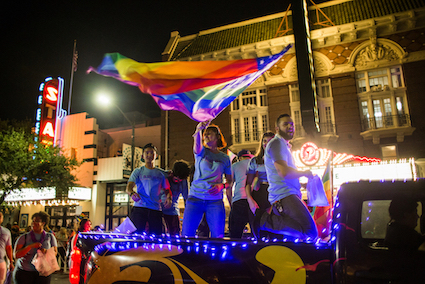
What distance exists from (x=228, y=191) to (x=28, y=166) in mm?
17382

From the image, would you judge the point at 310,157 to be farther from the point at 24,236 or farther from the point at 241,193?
the point at 24,236

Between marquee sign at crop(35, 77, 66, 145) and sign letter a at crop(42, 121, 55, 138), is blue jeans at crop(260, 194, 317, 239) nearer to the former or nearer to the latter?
marquee sign at crop(35, 77, 66, 145)

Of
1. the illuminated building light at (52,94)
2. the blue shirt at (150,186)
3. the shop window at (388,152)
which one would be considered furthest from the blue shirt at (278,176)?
the illuminated building light at (52,94)

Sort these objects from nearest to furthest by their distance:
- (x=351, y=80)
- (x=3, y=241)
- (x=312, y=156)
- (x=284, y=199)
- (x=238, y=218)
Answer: (x=284, y=199), (x=238, y=218), (x=3, y=241), (x=312, y=156), (x=351, y=80)

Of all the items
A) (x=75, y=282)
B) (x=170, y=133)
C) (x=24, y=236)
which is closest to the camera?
(x=75, y=282)

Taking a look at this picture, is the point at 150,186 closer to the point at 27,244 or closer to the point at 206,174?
the point at 206,174

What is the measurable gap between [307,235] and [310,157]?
476 inches

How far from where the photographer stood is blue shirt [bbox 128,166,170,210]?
4.49m

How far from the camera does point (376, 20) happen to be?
19047mm

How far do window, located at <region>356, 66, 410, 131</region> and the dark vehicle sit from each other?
18.6 m

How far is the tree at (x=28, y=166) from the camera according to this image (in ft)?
58.7

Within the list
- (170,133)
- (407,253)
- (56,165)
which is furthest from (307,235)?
(170,133)

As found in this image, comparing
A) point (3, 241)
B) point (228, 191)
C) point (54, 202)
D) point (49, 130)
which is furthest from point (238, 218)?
point (49, 130)

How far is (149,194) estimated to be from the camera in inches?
179
